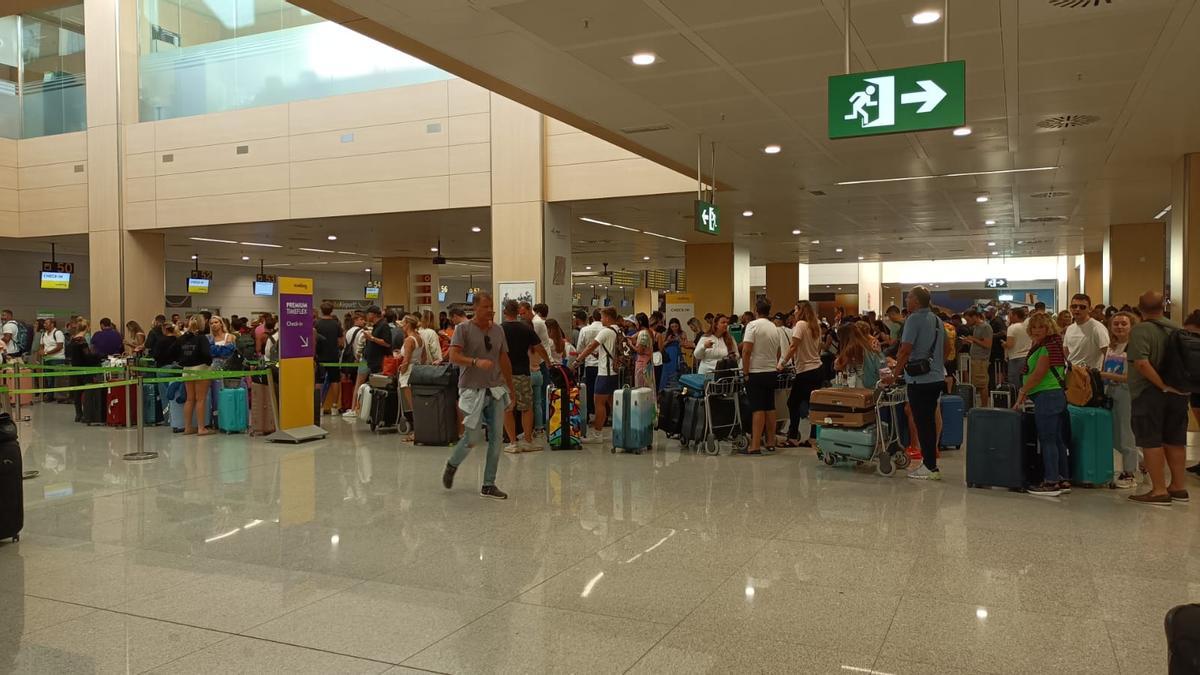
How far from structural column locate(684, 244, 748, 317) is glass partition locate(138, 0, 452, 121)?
9325 millimetres

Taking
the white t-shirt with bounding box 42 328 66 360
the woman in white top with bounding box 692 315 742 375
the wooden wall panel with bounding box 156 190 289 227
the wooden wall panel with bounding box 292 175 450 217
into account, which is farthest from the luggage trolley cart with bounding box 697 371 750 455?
the white t-shirt with bounding box 42 328 66 360

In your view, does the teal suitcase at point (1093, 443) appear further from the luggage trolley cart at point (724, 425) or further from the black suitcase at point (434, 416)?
the black suitcase at point (434, 416)

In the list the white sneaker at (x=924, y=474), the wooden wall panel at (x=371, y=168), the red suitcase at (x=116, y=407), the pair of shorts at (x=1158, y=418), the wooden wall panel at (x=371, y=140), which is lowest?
the white sneaker at (x=924, y=474)

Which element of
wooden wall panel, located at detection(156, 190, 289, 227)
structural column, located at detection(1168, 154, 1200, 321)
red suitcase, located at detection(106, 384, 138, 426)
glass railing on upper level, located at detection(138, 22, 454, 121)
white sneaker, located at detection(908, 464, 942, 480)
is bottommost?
white sneaker, located at detection(908, 464, 942, 480)

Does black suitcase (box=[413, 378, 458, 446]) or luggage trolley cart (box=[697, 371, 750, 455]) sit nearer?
luggage trolley cart (box=[697, 371, 750, 455])

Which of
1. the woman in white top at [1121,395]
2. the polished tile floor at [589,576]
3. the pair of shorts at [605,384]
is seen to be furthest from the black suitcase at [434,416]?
the woman in white top at [1121,395]

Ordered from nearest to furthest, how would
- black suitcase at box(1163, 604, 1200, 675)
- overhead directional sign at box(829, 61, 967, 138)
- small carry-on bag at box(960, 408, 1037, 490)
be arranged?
black suitcase at box(1163, 604, 1200, 675) → overhead directional sign at box(829, 61, 967, 138) → small carry-on bag at box(960, 408, 1037, 490)

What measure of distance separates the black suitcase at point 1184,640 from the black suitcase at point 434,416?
30.0 ft

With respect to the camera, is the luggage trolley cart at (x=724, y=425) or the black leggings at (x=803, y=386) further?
the black leggings at (x=803, y=386)

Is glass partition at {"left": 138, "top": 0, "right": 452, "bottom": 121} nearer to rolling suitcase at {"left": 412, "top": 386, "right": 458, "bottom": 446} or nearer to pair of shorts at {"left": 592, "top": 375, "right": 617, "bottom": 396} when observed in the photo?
rolling suitcase at {"left": 412, "top": 386, "right": 458, "bottom": 446}

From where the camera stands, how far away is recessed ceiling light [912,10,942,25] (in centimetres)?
654

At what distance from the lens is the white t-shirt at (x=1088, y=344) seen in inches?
335

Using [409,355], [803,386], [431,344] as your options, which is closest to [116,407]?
[409,355]

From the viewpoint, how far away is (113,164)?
766 inches
